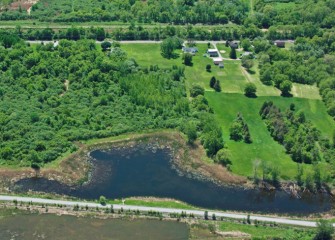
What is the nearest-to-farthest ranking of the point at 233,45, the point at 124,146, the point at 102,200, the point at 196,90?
1. the point at 102,200
2. the point at 124,146
3. the point at 196,90
4. the point at 233,45

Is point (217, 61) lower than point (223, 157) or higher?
higher

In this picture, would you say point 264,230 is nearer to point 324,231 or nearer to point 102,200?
point 324,231

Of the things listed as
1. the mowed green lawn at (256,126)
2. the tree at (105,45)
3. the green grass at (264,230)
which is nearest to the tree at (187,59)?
the mowed green lawn at (256,126)

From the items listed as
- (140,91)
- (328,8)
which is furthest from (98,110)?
(328,8)

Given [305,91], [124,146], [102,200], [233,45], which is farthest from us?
[233,45]

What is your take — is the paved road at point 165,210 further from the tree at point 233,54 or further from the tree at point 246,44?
the tree at point 246,44

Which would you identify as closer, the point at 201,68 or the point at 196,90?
the point at 196,90

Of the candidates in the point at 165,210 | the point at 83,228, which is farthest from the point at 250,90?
the point at 83,228
